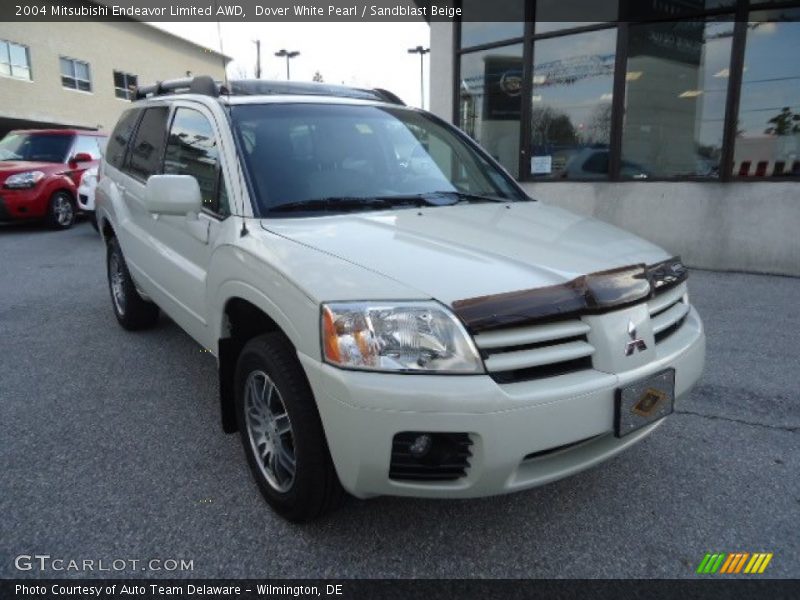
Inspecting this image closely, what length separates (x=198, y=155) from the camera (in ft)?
10.3

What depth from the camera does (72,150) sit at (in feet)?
36.2

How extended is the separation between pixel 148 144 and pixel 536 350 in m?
3.18

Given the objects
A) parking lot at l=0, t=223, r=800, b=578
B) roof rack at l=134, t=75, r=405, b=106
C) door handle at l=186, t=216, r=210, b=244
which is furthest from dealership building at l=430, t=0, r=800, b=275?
door handle at l=186, t=216, r=210, b=244

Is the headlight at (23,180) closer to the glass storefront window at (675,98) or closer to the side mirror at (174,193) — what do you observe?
the side mirror at (174,193)

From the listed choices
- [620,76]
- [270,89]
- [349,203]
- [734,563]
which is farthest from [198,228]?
[620,76]

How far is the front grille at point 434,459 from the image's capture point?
6.08ft

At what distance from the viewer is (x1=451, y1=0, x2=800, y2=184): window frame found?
22.4 feet

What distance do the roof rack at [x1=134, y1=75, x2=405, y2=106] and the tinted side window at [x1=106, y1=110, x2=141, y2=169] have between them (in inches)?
25.1

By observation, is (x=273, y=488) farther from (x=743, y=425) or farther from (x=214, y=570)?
(x=743, y=425)

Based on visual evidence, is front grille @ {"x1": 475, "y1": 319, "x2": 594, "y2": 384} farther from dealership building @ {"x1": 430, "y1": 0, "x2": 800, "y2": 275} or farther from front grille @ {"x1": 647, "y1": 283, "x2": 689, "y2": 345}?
dealership building @ {"x1": 430, "y1": 0, "x2": 800, "y2": 275}

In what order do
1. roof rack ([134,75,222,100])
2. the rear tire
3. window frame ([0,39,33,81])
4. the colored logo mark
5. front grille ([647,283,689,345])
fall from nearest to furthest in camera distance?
the colored logo mark
front grille ([647,283,689,345])
roof rack ([134,75,222,100])
the rear tire
window frame ([0,39,33,81])

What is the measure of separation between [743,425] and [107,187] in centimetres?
475

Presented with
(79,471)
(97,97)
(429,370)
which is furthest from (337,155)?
(97,97)
